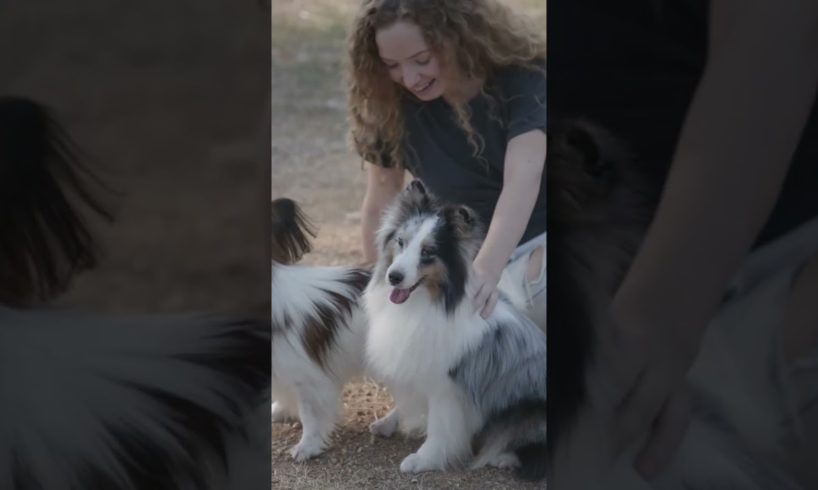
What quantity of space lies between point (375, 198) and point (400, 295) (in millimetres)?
337

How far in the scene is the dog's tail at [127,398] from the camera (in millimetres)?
3006

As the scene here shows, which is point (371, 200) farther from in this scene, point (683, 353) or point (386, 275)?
point (683, 353)

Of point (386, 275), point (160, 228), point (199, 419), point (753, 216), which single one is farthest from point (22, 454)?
point (753, 216)

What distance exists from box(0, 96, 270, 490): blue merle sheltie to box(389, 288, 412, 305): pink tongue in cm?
44

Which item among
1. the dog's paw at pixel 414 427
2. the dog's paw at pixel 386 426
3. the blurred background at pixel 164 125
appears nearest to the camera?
the blurred background at pixel 164 125

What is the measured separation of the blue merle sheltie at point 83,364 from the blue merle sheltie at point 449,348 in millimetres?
455

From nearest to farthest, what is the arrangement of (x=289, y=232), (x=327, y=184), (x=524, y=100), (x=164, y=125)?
(x=164, y=125)
(x=524, y=100)
(x=289, y=232)
(x=327, y=184)

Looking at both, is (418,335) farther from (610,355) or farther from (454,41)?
(454,41)

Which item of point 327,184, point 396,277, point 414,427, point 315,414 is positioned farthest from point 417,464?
point 327,184

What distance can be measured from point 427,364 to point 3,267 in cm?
120

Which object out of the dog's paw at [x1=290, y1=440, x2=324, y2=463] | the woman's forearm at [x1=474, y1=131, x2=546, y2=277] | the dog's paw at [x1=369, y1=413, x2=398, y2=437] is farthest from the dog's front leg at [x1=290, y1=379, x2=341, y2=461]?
the woman's forearm at [x1=474, y1=131, x2=546, y2=277]

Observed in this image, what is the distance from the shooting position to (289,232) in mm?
3480

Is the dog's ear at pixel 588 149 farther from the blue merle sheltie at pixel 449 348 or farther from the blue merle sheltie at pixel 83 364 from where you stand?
the blue merle sheltie at pixel 83 364

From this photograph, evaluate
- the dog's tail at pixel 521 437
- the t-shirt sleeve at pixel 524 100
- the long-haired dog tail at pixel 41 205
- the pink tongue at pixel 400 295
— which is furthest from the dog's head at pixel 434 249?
the long-haired dog tail at pixel 41 205
